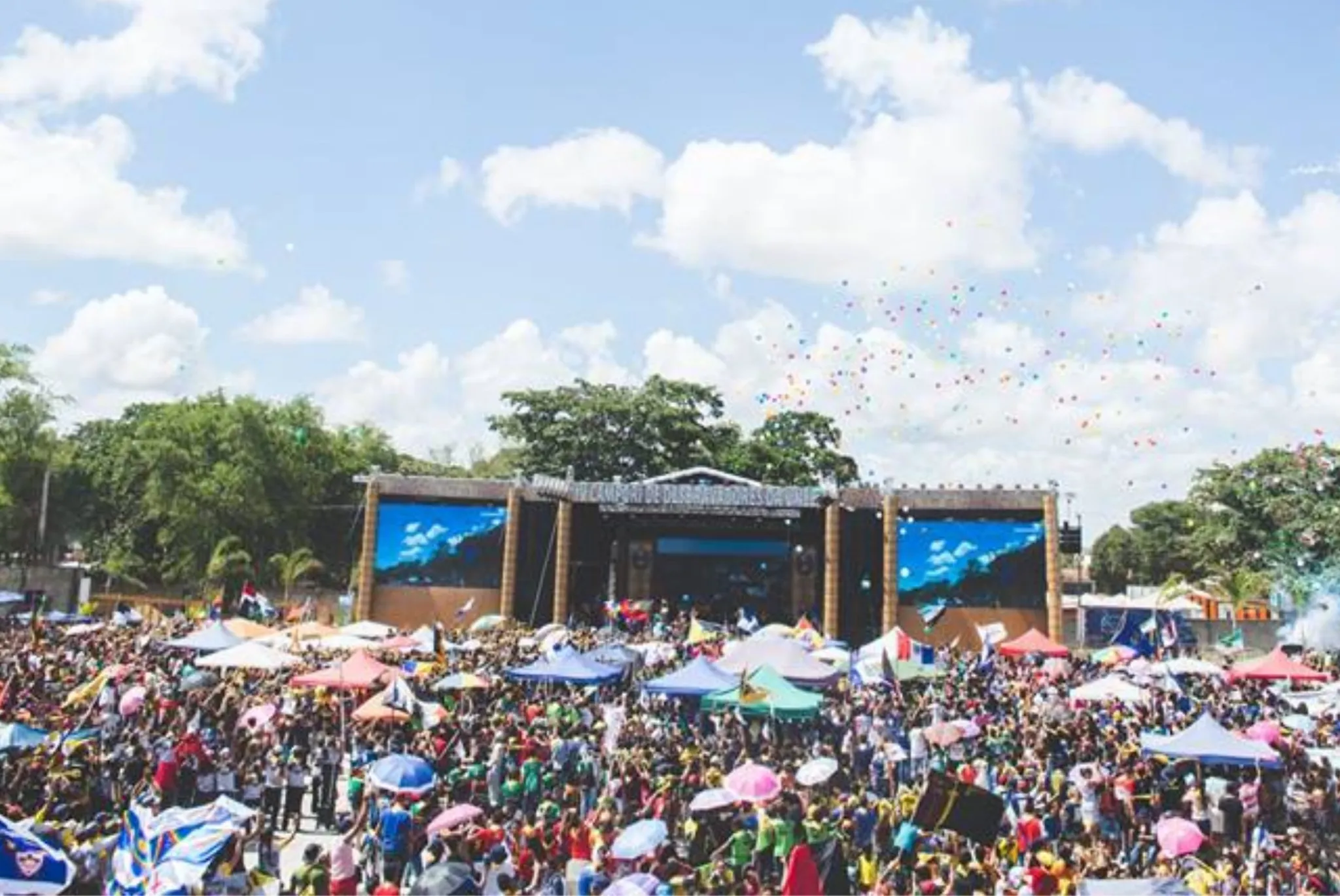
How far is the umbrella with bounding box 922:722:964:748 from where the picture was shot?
1623cm

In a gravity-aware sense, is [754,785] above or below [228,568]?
below

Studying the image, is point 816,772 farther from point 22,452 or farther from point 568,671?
point 22,452

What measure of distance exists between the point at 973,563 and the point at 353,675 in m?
24.5

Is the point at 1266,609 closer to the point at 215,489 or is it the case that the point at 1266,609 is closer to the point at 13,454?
the point at 215,489

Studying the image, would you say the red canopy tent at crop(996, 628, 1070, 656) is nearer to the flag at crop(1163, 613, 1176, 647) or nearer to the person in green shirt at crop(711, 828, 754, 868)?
the flag at crop(1163, 613, 1176, 647)

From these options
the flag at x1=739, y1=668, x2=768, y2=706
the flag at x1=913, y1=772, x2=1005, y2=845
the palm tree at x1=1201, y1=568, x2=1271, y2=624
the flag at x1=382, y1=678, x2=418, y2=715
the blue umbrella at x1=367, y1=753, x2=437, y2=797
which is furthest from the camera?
the palm tree at x1=1201, y1=568, x2=1271, y2=624

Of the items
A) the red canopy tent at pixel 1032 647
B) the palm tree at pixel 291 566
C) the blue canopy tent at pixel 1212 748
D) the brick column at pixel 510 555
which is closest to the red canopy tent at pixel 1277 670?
the red canopy tent at pixel 1032 647

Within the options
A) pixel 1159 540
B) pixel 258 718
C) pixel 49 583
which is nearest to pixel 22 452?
pixel 49 583

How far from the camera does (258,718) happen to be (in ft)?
51.5

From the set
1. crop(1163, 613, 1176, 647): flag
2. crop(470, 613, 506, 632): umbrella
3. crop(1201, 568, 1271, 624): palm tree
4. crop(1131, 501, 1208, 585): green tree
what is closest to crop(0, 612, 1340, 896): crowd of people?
crop(1163, 613, 1176, 647): flag

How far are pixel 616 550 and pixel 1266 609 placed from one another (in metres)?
29.0

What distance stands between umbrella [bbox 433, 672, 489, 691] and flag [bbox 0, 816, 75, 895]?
485 inches

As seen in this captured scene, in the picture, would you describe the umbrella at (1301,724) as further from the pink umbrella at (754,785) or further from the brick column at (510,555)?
the brick column at (510,555)

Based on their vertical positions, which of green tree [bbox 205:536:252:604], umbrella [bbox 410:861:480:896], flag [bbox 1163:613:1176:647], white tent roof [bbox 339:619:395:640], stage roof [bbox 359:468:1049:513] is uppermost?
stage roof [bbox 359:468:1049:513]
